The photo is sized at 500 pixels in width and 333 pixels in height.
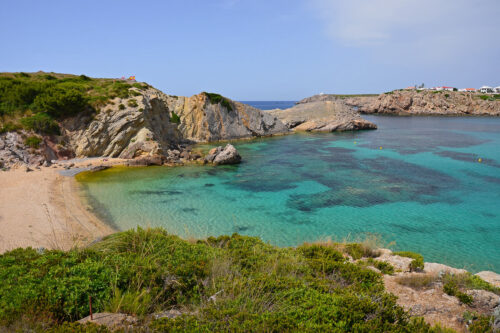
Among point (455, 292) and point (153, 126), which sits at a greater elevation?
point (153, 126)

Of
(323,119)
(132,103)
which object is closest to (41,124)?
(132,103)

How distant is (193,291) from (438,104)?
103m

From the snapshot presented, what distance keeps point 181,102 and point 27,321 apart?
41.7 metres

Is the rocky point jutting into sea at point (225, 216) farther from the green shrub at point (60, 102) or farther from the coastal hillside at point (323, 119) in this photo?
the coastal hillside at point (323, 119)

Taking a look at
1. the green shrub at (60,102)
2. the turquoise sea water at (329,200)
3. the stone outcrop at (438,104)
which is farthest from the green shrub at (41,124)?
the stone outcrop at (438,104)

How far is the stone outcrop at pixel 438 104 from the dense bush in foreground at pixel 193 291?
97.6 meters

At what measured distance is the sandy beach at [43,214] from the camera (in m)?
11.3

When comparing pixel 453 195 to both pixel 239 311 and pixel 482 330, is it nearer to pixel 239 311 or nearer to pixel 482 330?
pixel 482 330

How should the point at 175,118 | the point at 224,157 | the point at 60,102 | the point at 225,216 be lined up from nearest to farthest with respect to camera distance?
1. the point at 225,216
2. the point at 60,102
3. the point at 224,157
4. the point at 175,118

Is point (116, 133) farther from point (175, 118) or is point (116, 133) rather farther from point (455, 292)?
point (455, 292)

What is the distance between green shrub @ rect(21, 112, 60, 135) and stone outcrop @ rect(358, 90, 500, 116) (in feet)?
302

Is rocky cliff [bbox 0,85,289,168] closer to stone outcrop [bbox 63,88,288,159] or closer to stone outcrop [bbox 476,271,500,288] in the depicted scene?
stone outcrop [bbox 63,88,288,159]

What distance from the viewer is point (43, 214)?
14031 mm

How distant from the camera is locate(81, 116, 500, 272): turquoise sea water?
1301cm
